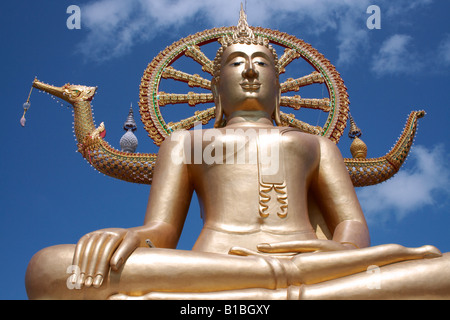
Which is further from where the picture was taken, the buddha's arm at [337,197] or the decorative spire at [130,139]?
the decorative spire at [130,139]

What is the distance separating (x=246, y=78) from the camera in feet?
14.4

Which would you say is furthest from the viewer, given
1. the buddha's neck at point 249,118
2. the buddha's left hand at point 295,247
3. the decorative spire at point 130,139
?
the decorative spire at point 130,139

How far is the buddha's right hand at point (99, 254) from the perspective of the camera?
9.07 ft

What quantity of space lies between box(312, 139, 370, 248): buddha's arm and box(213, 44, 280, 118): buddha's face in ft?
1.99

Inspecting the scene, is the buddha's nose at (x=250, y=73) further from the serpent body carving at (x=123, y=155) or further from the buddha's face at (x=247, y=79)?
the serpent body carving at (x=123, y=155)

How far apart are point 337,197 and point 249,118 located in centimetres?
102

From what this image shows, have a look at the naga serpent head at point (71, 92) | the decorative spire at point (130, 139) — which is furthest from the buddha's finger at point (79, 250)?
the decorative spire at point (130, 139)

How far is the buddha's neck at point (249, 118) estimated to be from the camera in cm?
441

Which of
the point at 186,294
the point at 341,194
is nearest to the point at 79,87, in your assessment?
the point at 341,194

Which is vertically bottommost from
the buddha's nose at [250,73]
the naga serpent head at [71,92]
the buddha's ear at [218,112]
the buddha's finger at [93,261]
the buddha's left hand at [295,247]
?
the buddha's finger at [93,261]

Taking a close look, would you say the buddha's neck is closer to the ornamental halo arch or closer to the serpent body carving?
the ornamental halo arch

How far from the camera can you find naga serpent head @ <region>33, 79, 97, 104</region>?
17.5 ft

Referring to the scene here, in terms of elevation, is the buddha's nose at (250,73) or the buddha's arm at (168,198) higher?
the buddha's nose at (250,73)

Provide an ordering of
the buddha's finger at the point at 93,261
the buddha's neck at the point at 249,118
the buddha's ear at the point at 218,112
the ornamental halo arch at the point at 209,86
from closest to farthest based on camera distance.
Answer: the buddha's finger at the point at 93,261
the buddha's neck at the point at 249,118
the buddha's ear at the point at 218,112
the ornamental halo arch at the point at 209,86
